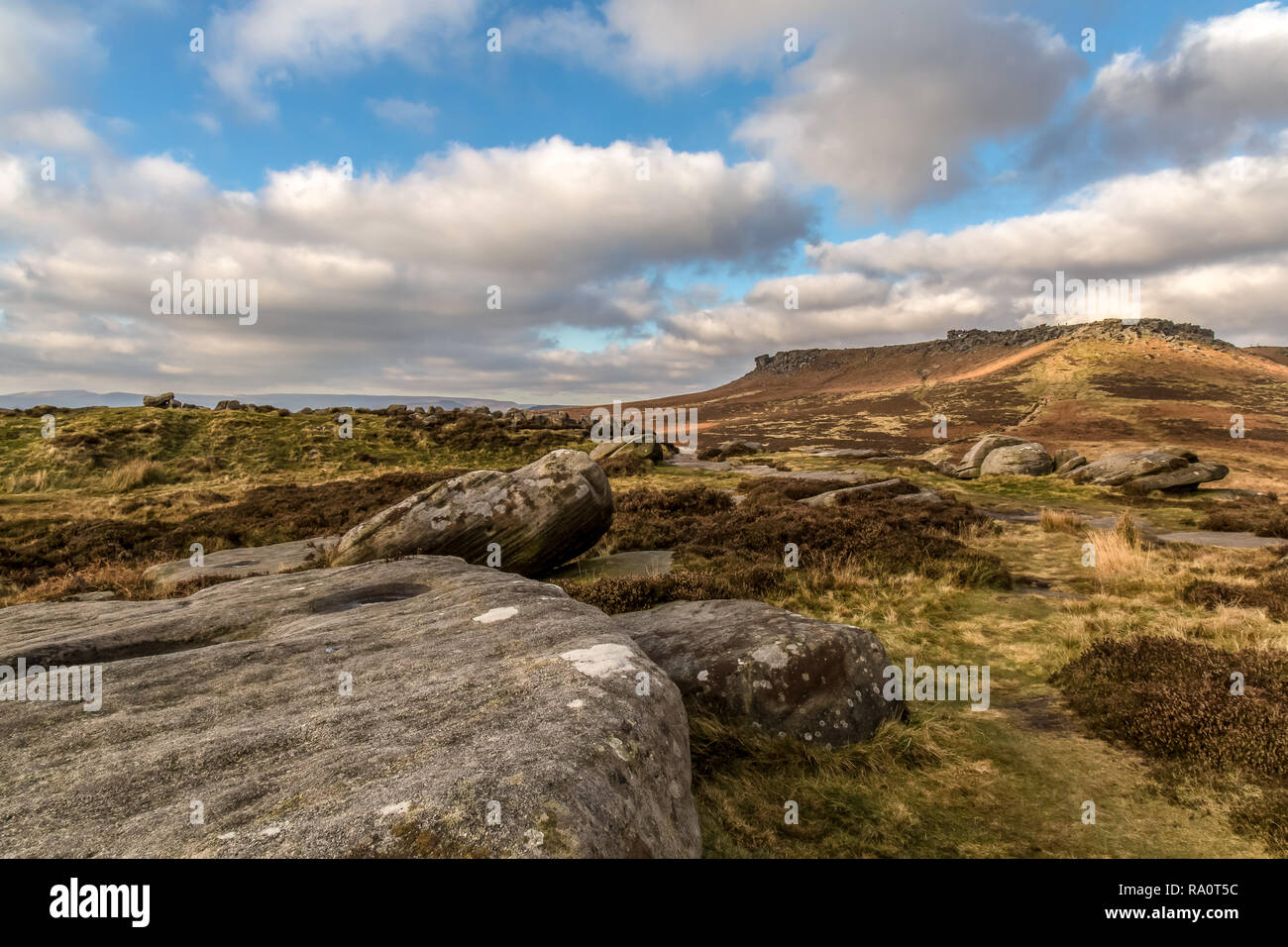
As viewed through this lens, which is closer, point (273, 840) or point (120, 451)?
point (273, 840)

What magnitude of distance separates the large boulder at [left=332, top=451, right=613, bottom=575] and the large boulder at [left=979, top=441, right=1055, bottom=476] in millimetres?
31878

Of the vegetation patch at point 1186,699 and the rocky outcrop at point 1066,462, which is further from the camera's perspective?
the rocky outcrop at point 1066,462

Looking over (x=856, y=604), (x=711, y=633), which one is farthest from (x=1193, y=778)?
(x=856, y=604)

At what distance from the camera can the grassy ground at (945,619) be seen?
516 cm

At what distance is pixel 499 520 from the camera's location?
42.7ft

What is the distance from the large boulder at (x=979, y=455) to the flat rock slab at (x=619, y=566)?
3025cm

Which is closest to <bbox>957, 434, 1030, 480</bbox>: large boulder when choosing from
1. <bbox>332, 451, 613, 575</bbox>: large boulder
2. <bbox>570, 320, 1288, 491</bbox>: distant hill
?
<bbox>570, 320, 1288, 491</bbox>: distant hill

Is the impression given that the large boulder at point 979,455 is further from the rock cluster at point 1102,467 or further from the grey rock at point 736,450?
the grey rock at point 736,450

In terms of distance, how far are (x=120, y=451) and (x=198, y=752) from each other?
4081 centimetres

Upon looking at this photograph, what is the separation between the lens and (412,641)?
233 inches

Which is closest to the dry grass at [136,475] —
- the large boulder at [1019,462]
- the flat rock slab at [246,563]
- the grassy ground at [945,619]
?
the grassy ground at [945,619]
